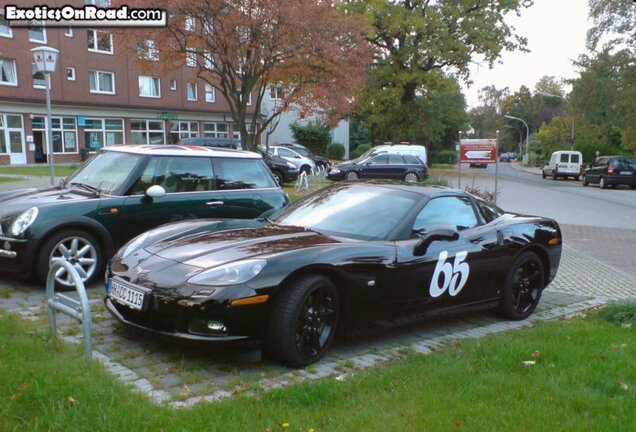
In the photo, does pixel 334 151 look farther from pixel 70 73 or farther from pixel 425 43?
pixel 70 73

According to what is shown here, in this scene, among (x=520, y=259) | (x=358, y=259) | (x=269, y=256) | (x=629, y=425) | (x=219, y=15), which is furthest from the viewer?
(x=219, y=15)

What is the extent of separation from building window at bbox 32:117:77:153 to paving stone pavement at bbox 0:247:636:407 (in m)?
33.1

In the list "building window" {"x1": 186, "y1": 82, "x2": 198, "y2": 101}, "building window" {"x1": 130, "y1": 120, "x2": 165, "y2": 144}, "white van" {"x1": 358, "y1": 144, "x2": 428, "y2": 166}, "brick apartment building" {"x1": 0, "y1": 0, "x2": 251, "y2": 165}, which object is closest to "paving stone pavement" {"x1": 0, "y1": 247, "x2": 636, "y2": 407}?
"white van" {"x1": 358, "y1": 144, "x2": 428, "y2": 166}

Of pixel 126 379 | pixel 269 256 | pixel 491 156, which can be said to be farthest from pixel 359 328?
pixel 491 156

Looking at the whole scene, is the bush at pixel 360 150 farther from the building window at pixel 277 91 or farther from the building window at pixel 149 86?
the building window at pixel 277 91

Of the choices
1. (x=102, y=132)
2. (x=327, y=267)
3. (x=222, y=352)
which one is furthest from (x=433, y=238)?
(x=102, y=132)

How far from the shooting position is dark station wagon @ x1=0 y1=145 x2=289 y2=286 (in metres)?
6.16

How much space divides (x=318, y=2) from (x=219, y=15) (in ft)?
9.87

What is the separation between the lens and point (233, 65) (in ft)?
60.4

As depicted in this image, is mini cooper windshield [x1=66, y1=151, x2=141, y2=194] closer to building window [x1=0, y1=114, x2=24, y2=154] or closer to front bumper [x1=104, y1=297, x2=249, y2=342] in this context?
front bumper [x1=104, y1=297, x2=249, y2=342]

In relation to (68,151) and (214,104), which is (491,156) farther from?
(214,104)

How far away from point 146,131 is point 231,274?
41.2m

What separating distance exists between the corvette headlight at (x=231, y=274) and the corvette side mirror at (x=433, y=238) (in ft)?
4.97

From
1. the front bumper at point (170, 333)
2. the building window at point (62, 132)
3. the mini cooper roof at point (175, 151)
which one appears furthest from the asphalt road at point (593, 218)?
the building window at point (62, 132)
